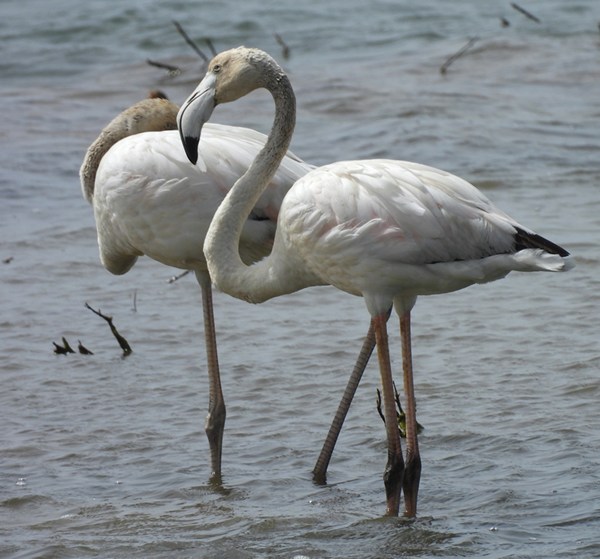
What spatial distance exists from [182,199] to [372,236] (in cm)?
120

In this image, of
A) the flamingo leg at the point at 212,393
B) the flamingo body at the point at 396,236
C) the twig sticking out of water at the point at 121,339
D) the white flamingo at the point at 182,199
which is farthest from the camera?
the twig sticking out of water at the point at 121,339

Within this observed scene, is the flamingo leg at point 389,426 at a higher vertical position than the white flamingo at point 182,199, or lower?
lower

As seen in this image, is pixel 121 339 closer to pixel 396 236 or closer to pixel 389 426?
pixel 389 426

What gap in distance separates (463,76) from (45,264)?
8.15 metres

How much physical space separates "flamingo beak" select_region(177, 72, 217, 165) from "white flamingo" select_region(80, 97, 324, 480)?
0.53 meters

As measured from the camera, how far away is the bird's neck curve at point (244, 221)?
17.4 feet

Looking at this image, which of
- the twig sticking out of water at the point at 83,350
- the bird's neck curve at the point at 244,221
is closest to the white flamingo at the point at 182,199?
the bird's neck curve at the point at 244,221

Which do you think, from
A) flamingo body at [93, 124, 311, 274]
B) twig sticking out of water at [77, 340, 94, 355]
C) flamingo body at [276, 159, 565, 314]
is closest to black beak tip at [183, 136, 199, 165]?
flamingo body at [276, 159, 565, 314]

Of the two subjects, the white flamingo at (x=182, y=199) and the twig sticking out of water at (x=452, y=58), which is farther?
the twig sticking out of water at (x=452, y=58)

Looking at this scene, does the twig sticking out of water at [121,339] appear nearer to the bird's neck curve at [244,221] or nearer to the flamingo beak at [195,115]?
the bird's neck curve at [244,221]

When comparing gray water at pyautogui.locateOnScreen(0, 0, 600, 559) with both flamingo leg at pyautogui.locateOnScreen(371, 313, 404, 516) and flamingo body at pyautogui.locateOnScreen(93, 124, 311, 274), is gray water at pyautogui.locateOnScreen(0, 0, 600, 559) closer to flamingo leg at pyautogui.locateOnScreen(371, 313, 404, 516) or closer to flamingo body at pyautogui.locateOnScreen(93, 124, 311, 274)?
flamingo leg at pyautogui.locateOnScreen(371, 313, 404, 516)

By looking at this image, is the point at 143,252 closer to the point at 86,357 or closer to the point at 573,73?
the point at 86,357

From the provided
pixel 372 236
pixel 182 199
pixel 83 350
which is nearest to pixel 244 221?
pixel 182 199

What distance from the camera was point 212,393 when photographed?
614 cm
